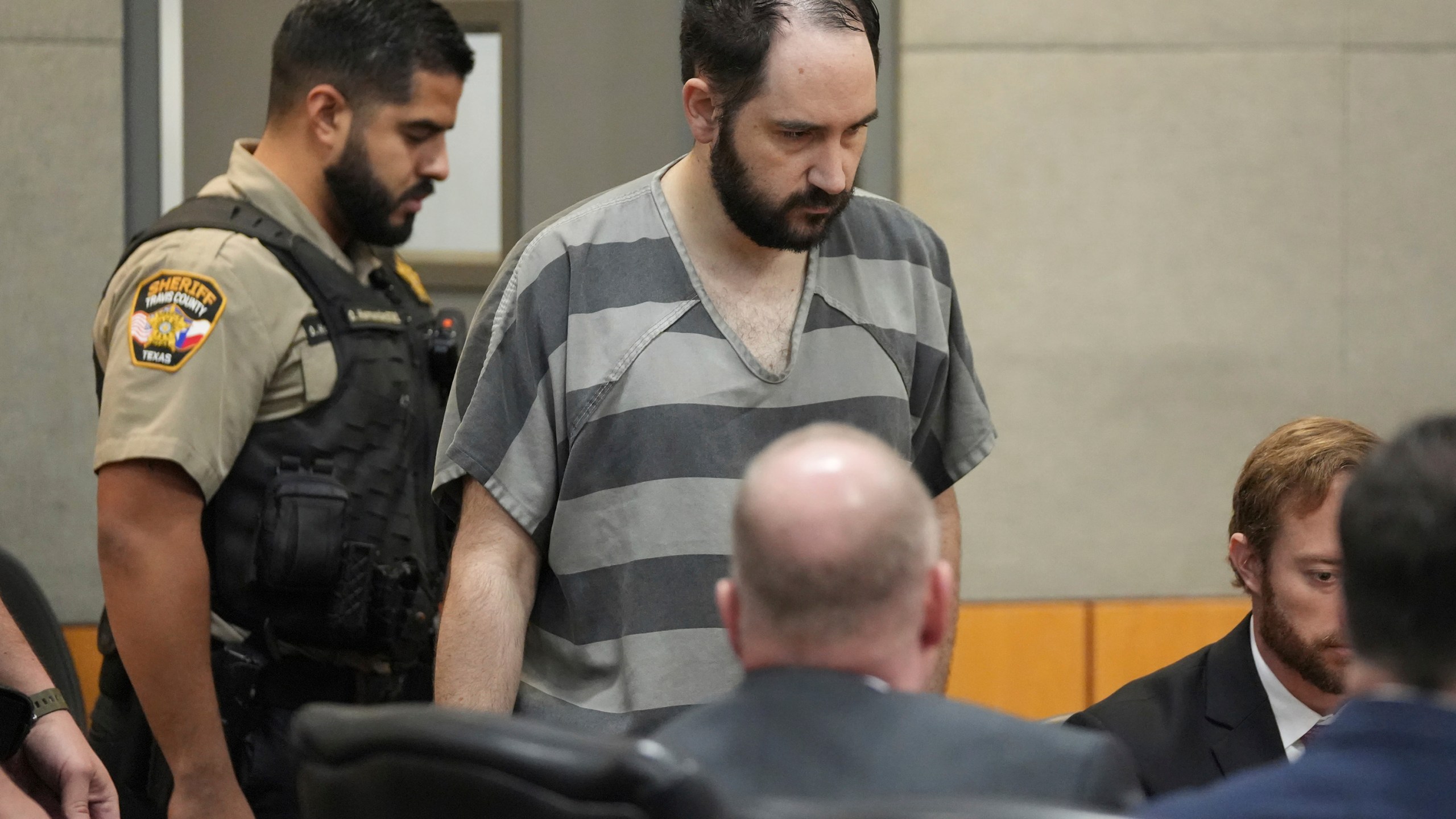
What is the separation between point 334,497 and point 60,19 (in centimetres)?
152

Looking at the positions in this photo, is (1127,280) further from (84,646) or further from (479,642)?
(84,646)

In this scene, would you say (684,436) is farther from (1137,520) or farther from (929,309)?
(1137,520)

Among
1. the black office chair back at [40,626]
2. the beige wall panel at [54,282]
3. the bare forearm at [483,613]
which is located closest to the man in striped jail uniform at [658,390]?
the bare forearm at [483,613]

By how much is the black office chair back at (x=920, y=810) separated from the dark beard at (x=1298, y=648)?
1169 mm

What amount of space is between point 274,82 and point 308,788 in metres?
1.79

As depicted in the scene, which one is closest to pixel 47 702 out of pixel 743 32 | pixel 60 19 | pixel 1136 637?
pixel 743 32

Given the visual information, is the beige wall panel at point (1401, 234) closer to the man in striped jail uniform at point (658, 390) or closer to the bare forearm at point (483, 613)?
the man in striped jail uniform at point (658, 390)

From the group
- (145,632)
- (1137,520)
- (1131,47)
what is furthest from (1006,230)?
(145,632)

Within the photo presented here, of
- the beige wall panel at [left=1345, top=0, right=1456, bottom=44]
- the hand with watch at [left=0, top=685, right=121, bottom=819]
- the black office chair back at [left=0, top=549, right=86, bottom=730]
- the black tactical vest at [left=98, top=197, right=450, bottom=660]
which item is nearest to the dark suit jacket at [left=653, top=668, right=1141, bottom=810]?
the hand with watch at [left=0, top=685, right=121, bottom=819]

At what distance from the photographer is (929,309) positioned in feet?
6.68

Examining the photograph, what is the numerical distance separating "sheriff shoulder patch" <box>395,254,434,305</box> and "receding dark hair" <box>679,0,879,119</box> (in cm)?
107

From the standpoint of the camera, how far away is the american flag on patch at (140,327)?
220cm

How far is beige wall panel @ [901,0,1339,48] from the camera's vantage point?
3.26m

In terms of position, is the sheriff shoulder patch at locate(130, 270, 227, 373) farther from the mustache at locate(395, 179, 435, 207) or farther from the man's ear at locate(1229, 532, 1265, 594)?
the man's ear at locate(1229, 532, 1265, 594)
